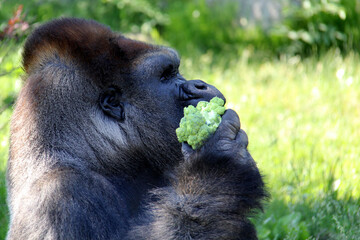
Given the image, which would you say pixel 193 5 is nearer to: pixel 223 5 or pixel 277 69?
pixel 223 5

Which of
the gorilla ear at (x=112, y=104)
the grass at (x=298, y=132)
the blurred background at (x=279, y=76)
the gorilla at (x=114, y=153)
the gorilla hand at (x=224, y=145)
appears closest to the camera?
the gorilla at (x=114, y=153)

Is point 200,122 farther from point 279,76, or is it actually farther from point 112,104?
point 279,76

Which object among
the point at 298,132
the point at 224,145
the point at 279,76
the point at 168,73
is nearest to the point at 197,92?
the point at 168,73

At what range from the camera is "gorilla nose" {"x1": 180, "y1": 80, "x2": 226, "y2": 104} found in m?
3.10

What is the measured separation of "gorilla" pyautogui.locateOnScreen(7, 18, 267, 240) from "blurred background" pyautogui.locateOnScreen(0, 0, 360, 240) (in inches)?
17.2

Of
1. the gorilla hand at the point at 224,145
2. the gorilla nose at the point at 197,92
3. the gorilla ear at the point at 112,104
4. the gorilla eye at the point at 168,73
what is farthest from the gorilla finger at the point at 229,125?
the gorilla ear at the point at 112,104

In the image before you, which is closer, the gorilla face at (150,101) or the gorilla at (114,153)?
the gorilla at (114,153)

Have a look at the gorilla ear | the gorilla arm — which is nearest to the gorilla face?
the gorilla ear

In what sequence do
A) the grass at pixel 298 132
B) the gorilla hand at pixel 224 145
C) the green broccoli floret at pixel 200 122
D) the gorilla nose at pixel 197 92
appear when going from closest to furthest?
the gorilla hand at pixel 224 145 → the green broccoli floret at pixel 200 122 → the gorilla nose at pixel 197 92 → the grass at pixel 298 132

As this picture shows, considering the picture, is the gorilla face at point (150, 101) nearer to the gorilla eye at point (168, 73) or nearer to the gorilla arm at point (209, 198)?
the gorilla eye at point (168, 73)

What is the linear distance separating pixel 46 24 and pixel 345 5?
512 cm

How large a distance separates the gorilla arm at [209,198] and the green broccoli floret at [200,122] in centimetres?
6

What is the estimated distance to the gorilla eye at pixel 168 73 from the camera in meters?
3.20

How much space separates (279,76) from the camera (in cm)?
664
